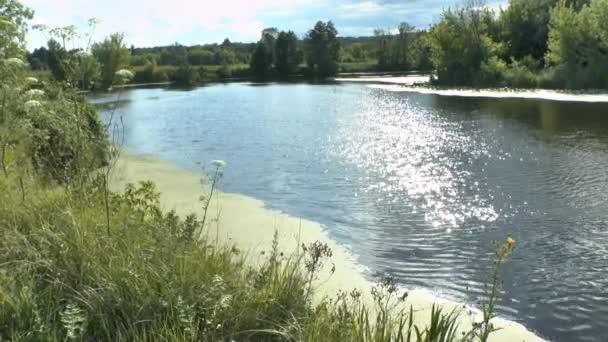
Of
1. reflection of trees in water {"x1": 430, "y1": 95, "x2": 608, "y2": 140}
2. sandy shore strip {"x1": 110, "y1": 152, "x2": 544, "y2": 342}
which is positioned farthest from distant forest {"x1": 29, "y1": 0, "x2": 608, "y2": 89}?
reflection of trees in water {"x1": 430, "y1": 95, "x2": 608, "y2": 140}

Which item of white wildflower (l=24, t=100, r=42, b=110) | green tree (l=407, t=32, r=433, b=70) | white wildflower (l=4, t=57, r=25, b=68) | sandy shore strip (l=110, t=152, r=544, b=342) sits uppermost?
green tree (l=407, t=32, r=433, b=70)

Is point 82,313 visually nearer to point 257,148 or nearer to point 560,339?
point 560,339

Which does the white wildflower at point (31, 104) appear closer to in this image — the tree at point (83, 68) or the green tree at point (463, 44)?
the tree at point (83, 68)

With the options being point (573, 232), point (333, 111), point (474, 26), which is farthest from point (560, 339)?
point (474, 26)

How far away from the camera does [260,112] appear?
28719 mm

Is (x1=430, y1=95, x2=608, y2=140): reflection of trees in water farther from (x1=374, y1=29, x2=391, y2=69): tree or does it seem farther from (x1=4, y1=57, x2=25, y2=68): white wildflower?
(x1=374, y1=29, x2=391, y2=69): tree

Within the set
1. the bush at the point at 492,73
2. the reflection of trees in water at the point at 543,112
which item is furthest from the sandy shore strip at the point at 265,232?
the bush at the point at 492,73

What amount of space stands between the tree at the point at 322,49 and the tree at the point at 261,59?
591 centimetres

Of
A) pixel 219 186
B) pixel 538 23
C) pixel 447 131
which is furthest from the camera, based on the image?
pixel 538 23

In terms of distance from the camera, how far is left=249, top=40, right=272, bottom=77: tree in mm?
79188

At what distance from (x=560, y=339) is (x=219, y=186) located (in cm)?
800

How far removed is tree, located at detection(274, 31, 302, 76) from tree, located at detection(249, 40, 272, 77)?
1300mm

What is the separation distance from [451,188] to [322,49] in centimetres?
7242

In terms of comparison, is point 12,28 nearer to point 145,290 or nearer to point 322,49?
point 145,290
